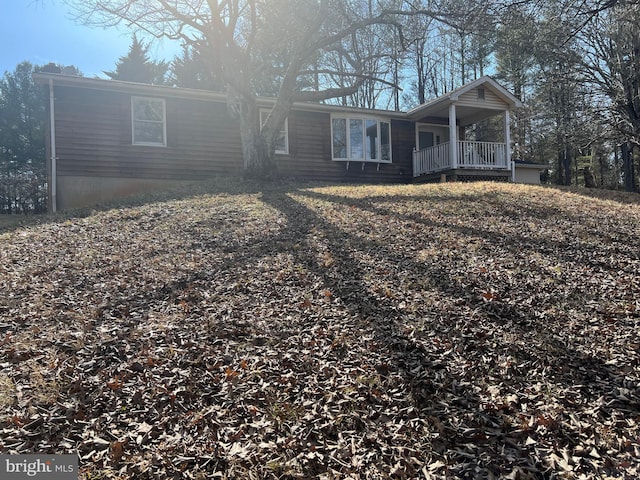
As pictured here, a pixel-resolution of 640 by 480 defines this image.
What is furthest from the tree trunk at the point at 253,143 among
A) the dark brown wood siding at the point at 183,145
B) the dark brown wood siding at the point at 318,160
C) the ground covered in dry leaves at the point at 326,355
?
the ground covered in dry leaves at the point at 326,355

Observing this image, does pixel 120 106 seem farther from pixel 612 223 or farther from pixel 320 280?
pixel 612 223

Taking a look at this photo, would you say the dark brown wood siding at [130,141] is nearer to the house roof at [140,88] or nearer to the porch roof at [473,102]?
the house roof at [140,88]

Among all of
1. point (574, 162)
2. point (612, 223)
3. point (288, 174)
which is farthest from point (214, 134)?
point (574, 162)

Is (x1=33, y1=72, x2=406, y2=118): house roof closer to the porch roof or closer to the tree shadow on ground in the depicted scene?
the porch roof

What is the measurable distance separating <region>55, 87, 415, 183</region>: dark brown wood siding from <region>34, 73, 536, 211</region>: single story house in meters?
0.03

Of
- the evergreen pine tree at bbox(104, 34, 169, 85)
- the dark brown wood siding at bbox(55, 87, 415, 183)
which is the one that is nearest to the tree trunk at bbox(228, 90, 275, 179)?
the dark brown wood siding at bbox(55, 87, 415, 183)

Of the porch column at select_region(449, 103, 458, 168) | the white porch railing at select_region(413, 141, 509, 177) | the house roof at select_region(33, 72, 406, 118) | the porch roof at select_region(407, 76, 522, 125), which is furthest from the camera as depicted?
the white porch railing at select_region(413, 141, 509, 177)

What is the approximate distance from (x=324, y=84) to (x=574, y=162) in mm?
16471

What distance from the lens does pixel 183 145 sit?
43.0 ft

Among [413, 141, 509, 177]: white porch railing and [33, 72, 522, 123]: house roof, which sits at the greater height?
Answer: [33, 72, 522, 123]: house roof

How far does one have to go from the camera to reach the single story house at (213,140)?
38.5 feet

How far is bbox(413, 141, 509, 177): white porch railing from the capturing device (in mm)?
14676

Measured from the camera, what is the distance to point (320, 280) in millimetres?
4824

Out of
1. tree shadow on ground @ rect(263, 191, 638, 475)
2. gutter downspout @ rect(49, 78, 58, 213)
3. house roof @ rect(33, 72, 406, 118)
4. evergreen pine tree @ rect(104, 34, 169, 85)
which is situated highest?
evergreen pine tree @ rect(104, 34, 169, 85)
